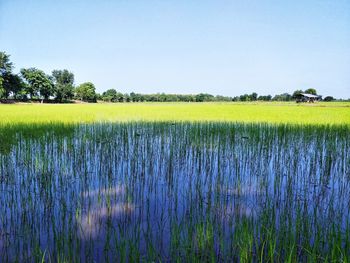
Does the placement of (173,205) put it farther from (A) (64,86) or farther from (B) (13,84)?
(A) (64,86)

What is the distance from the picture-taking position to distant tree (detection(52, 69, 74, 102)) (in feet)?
281

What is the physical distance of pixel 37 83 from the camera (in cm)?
7725

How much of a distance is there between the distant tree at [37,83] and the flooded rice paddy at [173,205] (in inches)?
3185

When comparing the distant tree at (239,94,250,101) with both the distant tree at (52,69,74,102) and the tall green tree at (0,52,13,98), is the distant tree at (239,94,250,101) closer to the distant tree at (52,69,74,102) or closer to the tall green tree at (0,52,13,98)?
the distant tree at (52,69,74,102)

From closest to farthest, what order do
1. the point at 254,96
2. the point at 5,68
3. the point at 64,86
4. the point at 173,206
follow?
the point at 173,206 < the point at 5,68 < the point at 64,86 < the point at 254,96

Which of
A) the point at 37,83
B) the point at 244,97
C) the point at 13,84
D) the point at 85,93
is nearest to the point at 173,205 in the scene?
the point at 13,84

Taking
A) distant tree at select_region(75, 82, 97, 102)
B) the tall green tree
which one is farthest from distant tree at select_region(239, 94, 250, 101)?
the tall green tree

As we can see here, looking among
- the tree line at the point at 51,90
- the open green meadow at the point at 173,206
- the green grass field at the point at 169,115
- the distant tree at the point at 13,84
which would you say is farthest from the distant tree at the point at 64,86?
the open green meadow at the point at 173,206

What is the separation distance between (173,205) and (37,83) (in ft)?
284

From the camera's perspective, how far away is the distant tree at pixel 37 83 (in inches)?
3031

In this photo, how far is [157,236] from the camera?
276 cm

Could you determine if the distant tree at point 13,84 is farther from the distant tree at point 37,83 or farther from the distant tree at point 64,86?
the distant tree at point 64,86

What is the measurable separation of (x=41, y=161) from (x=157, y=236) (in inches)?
150

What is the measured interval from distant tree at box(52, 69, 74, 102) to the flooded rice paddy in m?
86.6
